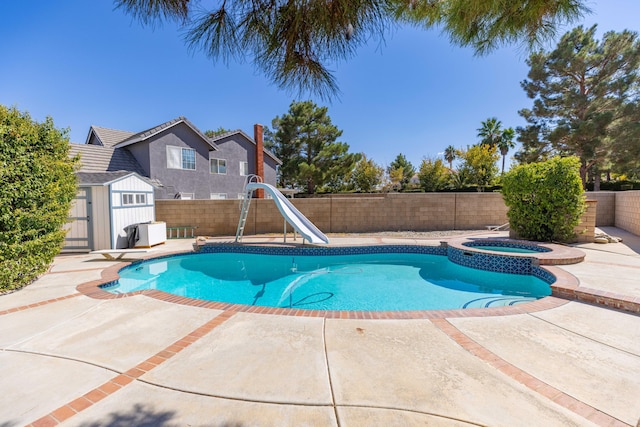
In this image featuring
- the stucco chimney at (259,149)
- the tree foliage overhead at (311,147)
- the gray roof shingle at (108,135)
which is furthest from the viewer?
the tree foliage overhead at (311,147)

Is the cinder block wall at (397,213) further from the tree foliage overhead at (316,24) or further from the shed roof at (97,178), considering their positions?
the tree foliage overhead at (316,24)

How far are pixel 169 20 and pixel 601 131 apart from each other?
2992 cm

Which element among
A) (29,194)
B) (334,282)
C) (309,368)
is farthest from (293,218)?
(309,368)

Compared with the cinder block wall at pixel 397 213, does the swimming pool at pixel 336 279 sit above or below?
below

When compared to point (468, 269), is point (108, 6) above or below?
above

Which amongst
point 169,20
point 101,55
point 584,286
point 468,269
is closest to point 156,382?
point 169,20

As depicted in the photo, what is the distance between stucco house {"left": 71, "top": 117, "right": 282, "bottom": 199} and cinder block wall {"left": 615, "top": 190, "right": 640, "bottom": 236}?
1899 centimetres

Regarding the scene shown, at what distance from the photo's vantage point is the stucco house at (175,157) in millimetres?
16234

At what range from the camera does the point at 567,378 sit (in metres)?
2.92

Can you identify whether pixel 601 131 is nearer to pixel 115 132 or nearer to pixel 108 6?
pixel 108 6

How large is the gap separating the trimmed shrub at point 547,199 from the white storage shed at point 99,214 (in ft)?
46.2

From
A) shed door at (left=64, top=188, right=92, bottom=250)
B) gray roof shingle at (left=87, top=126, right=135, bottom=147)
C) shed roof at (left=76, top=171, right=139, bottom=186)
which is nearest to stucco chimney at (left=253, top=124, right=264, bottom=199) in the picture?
gray roof shingle at (left=87, top=126, right=135, bottom=147)

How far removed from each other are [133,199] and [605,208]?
21.8 meters

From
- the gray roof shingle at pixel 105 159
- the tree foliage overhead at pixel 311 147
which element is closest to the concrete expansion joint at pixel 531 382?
the gray roof shingle at pixel 105 159
